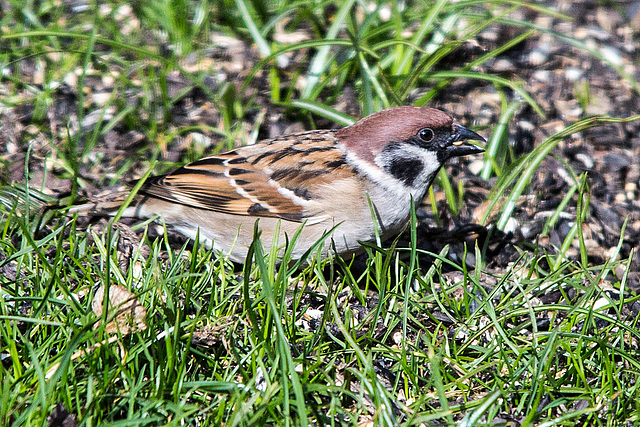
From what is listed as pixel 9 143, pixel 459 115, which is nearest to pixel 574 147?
pixel 459 115

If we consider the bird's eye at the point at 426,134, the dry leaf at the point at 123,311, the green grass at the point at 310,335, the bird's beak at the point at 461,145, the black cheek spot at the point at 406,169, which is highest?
the bird's eye at the point at 426,134

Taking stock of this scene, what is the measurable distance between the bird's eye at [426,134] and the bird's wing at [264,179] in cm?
36

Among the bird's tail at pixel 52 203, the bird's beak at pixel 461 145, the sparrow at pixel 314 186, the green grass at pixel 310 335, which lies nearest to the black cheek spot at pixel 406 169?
the sparrow at pixel 314 186

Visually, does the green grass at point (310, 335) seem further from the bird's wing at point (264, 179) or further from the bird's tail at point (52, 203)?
the bird's wing at point (264, 179)

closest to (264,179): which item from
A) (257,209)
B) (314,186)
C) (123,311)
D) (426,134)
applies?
(257,209)

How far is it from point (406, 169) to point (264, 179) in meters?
0.67

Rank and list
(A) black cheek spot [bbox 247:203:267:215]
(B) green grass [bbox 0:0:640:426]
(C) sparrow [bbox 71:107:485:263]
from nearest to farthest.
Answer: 1. (B) green grass [bbox 0:0:640:426]
2. (C) sparrow [bbox 71:107:485:263]
3. (A) black cheek spot [bbox 247:203:267:215]

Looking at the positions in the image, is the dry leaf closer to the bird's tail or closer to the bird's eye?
the bird's tail

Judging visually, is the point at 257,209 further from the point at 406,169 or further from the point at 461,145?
the point at 461,145

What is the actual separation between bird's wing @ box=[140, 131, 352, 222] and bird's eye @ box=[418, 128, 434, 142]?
0.36 meters

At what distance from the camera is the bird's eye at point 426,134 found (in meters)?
3.12

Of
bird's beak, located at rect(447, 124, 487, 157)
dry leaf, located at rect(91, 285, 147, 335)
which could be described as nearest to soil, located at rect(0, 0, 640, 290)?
bird's beak, located at rect(447, 124, 487, 157)

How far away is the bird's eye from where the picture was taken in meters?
3.12

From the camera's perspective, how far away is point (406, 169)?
124 inches
